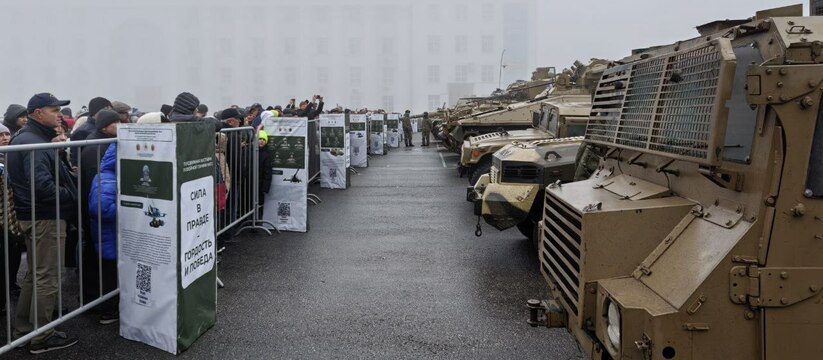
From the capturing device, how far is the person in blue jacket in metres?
5.00

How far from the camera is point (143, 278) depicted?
4832 millimetres

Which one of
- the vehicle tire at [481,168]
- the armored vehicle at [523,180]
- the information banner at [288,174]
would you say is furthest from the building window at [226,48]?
the armored vehicle at [523,180]

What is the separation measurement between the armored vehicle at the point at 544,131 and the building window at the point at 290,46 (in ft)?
108

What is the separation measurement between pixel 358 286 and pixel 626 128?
10.7ft

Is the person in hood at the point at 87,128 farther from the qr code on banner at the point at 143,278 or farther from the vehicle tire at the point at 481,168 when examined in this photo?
the vehicle tire at the point at 481,168

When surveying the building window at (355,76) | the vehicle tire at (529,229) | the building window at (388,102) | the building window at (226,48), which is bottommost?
the vehicle tire at (529,229)

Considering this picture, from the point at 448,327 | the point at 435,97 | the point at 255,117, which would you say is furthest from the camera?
the point at 435,97

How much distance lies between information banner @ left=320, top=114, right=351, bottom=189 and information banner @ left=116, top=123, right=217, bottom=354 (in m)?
8.76

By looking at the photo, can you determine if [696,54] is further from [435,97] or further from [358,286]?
[435,97]

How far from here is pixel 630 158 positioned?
4227mm

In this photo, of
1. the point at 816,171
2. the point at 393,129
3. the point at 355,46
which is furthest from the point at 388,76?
A: the point at 816,171

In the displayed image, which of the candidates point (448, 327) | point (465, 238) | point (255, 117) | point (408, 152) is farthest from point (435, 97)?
point (448, 327)

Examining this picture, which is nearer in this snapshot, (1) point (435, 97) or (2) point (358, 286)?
(2) point (358, 286)

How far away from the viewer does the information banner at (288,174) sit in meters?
9.14
